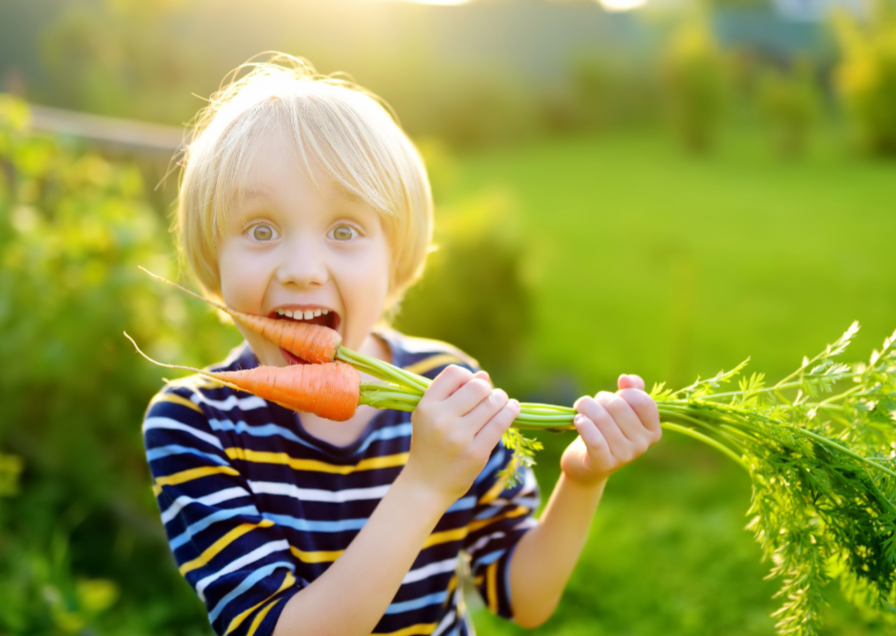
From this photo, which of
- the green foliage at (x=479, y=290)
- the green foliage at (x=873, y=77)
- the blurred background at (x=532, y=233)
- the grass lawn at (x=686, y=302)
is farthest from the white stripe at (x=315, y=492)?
the green foliage at (x=873, y=77)

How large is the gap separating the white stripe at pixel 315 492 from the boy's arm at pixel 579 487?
0.34 metres

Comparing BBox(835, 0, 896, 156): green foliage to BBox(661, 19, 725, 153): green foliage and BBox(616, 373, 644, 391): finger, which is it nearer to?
BBox(661, 19, 725, 153): green foliage

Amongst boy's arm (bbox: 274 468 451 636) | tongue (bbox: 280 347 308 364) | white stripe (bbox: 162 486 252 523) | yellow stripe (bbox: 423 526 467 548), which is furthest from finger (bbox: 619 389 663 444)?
white stripe (bbox: 162 486 252 523)

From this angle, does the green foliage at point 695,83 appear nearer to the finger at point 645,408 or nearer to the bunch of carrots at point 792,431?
the bunch of carrots at point 792,431

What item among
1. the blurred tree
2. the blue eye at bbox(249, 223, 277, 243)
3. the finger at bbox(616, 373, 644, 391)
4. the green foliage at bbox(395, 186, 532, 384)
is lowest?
the finger at bbox(616, 373, 644, 391)

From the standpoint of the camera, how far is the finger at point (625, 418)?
3.96ft

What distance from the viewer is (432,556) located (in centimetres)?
144

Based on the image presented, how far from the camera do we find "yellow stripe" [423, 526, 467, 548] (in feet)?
4.71

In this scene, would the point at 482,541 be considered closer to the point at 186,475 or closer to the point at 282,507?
the point at 282,507

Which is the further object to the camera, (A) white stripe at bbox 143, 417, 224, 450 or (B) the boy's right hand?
(A) white stripe at bbox 143, 417, 224, 450

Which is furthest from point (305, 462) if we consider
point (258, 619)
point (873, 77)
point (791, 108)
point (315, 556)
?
point (791, 108)

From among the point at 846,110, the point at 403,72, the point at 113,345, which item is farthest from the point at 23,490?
the point at 403,72

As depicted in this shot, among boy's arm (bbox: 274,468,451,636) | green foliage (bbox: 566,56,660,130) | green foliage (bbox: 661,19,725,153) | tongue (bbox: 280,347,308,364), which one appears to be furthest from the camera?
green foliage (bbox: 566,56,660,130)

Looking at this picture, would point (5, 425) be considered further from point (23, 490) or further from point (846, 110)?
point (846, 110)
